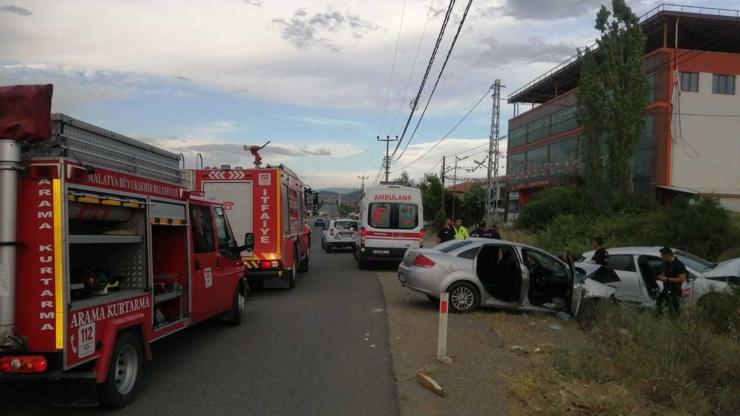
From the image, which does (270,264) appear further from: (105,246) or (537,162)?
(537,162)

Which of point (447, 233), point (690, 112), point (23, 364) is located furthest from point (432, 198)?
point (23, 364)

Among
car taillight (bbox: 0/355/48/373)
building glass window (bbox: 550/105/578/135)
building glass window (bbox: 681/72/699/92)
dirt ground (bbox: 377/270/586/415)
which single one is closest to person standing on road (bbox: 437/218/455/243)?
dirt ground (bbox: 377/270/586/415)

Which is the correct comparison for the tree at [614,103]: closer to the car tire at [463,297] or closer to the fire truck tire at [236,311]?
the car tire at [463,297]

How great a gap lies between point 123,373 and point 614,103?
30.6 metres

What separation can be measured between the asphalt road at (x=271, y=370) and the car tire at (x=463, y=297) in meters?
1.31

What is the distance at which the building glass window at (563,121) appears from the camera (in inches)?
2158

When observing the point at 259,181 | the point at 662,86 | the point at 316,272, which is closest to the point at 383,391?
the point at 259,181

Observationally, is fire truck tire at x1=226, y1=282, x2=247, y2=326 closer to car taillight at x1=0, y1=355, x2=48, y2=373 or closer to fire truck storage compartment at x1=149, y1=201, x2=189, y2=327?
fire truck storage compartment at x1=149, y1=201, x2=189, y2=327

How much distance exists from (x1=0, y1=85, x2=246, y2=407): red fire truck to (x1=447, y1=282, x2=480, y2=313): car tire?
5.30m

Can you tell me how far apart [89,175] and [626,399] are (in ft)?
16.9

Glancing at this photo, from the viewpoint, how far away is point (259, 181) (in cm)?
1295

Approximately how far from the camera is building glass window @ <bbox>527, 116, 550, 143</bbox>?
6162 centimetres

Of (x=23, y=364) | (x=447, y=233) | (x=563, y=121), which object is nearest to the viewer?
(x=23, y=364)

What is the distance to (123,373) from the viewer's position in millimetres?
5660
